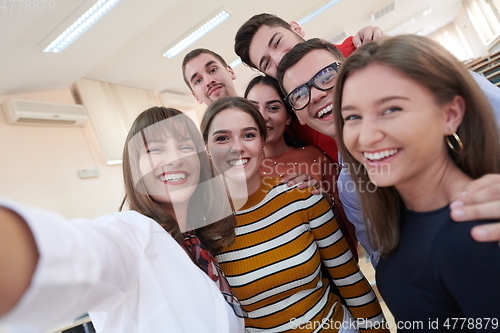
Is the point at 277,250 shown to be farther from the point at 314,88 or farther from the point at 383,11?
the point at 383,11

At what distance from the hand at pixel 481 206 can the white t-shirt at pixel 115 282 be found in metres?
0.45

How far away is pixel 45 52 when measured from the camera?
6.13ft

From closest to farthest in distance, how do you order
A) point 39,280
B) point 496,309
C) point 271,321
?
point 39,280
point 496,309
point 271,321

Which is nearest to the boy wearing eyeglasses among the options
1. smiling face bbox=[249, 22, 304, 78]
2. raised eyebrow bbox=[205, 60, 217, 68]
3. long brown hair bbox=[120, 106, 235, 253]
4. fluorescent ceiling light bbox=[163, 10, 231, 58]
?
long brown hair bbox=[120, 106, 235, 253]

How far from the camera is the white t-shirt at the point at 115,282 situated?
0.27m

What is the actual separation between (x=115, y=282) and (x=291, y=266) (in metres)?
0.53

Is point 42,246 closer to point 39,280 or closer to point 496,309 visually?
point 39,280

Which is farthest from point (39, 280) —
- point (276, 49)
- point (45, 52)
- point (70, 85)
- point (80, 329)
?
point (45, 52)

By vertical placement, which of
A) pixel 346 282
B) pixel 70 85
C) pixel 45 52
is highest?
pixel 45 52

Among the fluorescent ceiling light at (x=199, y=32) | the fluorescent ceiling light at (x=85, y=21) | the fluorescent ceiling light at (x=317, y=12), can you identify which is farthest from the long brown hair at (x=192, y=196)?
the fluorescent ceiling light at (x=317, y=12)

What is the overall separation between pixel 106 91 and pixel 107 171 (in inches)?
28.2

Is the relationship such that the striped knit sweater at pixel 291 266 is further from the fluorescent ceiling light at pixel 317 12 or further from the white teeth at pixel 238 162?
the fluorescent ceiling light at pixel 317 12

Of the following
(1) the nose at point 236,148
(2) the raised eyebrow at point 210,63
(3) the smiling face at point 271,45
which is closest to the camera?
(1) the nose at point 236,148

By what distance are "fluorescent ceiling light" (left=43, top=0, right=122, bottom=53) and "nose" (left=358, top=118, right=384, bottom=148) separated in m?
2.51
